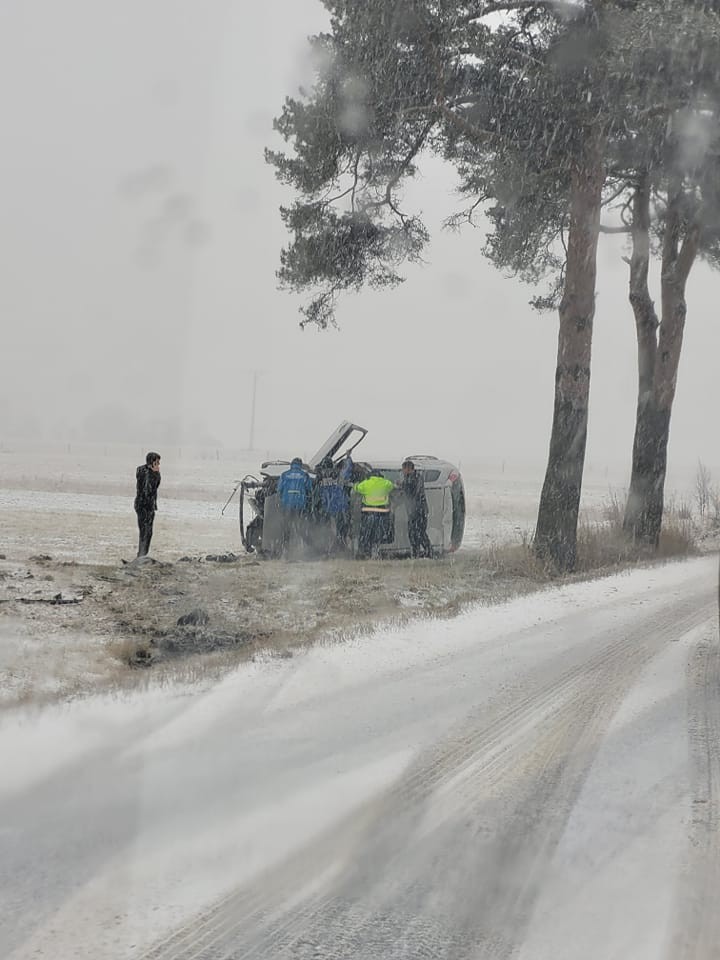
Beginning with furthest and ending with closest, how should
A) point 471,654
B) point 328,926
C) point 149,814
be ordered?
point 471,654, point 149,814, point 328,926

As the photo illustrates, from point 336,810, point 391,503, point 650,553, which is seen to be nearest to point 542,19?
point 391,503

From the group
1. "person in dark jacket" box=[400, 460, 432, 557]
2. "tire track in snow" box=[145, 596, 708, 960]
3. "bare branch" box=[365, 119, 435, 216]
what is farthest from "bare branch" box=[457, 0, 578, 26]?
"tire track in snow" box=[145, 596, 708, 960]

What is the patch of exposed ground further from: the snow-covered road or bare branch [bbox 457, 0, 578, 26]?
bare branch [bbox 457, 0, 578, 26]

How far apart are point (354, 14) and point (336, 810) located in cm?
1214

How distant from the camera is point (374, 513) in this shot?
1482 centimetres

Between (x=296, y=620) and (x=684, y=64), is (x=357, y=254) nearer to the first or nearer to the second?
(x=684, y=64)

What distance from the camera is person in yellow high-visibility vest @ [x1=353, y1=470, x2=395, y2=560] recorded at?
14.6m

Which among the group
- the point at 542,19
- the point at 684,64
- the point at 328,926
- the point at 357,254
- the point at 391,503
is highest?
the point at 542,19

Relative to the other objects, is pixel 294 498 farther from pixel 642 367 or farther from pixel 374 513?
pixel 642 367

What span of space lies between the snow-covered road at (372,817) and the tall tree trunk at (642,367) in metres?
10.9

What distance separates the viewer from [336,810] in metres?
4.34

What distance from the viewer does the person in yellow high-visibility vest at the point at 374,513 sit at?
1458 centimetres

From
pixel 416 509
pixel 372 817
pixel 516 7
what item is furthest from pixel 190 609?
pixel 516 7

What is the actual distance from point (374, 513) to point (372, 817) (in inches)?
Answer: 418
